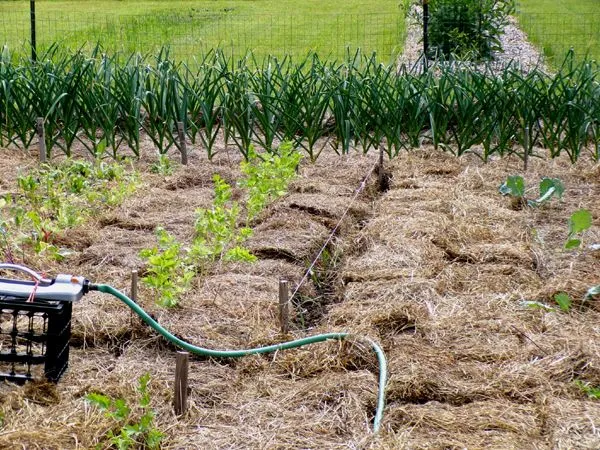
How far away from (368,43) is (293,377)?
9.29 metres

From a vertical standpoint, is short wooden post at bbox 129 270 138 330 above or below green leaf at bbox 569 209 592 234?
below

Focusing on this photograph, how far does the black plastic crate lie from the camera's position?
2.91 m

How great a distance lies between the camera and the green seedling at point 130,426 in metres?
2.60

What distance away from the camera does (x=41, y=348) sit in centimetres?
321

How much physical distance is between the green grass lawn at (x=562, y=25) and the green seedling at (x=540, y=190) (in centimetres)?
513

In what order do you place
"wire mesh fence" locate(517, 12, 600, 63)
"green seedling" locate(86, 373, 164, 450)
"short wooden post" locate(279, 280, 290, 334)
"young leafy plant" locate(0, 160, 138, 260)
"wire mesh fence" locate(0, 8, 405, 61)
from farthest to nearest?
"wire mesh fence" locate(0, 8, 405, 61)
"wire mesh fence" locate(517, 12, 600, 63)
"young leafy plant" locate(0, 160, 138, 260)
"short wooden post" locate(279, 280, 290, 334)
"green seedling" locate(86, 373, 164, 450)

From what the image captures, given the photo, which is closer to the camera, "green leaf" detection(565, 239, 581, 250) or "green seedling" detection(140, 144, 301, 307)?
"green seedling" detection(140, 144, 301, 307)

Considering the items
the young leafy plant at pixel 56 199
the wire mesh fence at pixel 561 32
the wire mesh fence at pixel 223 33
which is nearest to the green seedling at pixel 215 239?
the young leafy plant at pixel 56 199

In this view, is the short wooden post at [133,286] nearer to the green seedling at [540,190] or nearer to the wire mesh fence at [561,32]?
the green seedling at [540,190]

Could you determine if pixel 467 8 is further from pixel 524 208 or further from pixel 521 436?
pixel 521 436

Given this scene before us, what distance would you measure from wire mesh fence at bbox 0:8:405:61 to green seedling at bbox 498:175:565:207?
18.8 feet

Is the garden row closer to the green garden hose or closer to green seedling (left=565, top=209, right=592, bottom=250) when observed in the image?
green seedling (left=565, top=209, right=592, bottom=250)

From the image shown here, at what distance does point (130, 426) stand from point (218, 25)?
11.8 metres

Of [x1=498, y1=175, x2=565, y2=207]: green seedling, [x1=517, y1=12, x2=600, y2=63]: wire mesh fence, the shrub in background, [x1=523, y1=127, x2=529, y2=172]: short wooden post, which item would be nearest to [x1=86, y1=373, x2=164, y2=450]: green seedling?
[x1=498, y1=175, x2=565, y2=207]: green seedling
